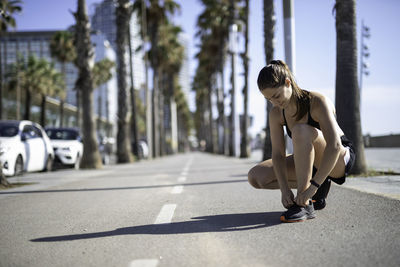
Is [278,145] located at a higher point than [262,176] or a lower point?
higher

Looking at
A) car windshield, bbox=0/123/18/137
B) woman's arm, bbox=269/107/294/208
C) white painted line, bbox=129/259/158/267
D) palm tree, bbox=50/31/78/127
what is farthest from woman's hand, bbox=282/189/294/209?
palm tree, bbox=50/31/78/127

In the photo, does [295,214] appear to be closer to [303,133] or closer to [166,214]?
[303,133]

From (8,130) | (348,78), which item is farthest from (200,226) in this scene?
(8,130)

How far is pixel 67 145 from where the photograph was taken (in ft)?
51.4

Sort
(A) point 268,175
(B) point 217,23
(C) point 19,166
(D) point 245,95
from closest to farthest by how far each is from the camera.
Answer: (A) point 268,175, (C) point 19,166, (D) point 245,95, (B) point 217,23

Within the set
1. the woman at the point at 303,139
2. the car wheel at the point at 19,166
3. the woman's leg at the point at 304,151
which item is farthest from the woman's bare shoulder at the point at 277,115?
the car wheel at the point at 19,166

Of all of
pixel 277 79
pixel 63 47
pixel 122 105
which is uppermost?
pixel 63 47

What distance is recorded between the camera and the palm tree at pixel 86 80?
53.9ft

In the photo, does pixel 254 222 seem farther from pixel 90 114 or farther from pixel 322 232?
pixel 90 114

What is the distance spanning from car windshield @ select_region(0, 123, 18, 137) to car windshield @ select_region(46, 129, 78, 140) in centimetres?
433

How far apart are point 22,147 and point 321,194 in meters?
9.35

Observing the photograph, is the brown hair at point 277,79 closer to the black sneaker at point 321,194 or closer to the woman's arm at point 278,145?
the woman's arm at point 278,145

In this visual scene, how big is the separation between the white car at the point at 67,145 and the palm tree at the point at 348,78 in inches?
417

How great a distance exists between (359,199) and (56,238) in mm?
3612
